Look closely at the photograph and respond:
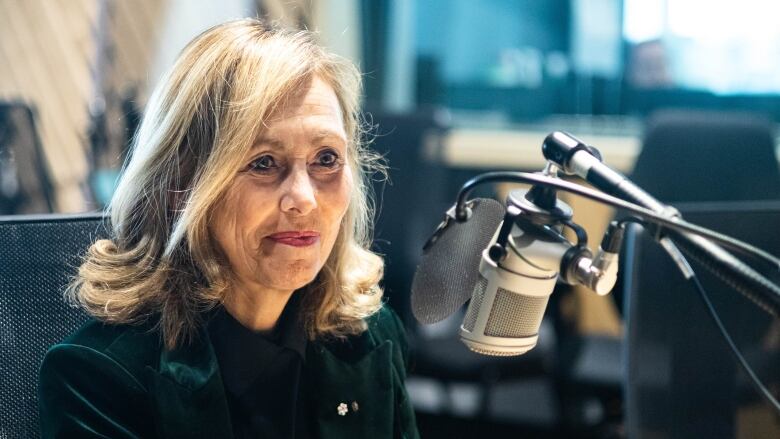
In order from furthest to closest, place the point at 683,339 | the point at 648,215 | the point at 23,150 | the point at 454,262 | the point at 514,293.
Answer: the point at 23,150, the point at 683,339, the point at 454,262, the point at 514,293, the point at 648,215

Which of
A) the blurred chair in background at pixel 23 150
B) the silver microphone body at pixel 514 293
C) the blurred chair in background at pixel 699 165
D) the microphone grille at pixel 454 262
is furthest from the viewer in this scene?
the blurred chair in background at pixel 699 165

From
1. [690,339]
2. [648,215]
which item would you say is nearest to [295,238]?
[648,215]

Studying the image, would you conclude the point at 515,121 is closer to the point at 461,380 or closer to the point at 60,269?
the point at 461,380

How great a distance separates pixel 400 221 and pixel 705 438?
1707 millimetres

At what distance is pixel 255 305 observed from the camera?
131cm

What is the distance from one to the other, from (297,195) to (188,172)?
171mm

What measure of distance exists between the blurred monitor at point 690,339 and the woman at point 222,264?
409 mm

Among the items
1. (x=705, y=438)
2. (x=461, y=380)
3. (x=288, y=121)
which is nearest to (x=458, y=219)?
(x=288, y=121)

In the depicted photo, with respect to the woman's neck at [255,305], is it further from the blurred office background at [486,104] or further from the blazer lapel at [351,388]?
the blurred office background at [486,104]

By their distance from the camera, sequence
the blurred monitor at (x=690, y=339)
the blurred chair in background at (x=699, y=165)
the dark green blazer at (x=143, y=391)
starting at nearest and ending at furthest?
1. the dark green blazer at (x=143, y=391)
2. the blurred monitor at (x=690, y=339)
3. the blurred chair in background at (x=699, y=165)

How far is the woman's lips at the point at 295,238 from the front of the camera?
120 centimetres

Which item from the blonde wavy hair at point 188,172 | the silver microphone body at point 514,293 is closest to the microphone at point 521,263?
the silver microphone body at point 514,293

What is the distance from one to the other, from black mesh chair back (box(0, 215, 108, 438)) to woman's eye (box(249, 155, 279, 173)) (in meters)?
0.28

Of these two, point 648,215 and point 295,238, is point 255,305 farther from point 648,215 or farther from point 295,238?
point 648,215
